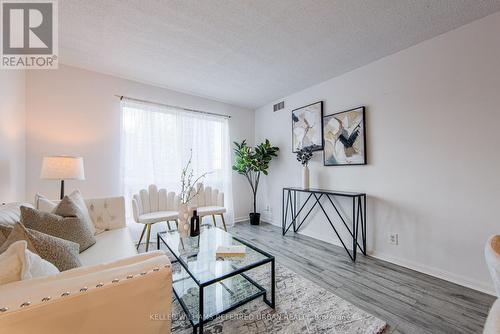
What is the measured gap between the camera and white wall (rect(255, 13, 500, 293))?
1.85m

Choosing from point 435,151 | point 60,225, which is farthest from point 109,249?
point 435,151

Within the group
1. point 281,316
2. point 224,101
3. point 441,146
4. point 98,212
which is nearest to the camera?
point 281,316

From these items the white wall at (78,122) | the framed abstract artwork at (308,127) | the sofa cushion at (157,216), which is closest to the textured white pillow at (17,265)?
the sofa cushion at (157,216)

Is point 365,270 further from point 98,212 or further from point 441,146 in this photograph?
point 98,212

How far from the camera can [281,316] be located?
1.52 metres

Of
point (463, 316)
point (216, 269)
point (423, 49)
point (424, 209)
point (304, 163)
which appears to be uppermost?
point (423, 49)

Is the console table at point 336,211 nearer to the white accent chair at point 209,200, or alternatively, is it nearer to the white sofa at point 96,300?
the white accent chair at point 209,200

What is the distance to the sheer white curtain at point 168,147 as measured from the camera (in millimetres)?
3131

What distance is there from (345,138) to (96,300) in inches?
116

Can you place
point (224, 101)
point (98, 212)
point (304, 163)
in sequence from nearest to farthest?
point (98, 212)
point (304, 163)
point (224, 101)

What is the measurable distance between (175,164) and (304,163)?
7.01 ft

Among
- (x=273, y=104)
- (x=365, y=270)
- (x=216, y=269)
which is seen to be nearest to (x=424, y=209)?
(x=365, y=270)

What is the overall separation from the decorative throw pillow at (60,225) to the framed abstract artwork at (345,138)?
292cm

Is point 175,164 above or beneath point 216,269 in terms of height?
above
